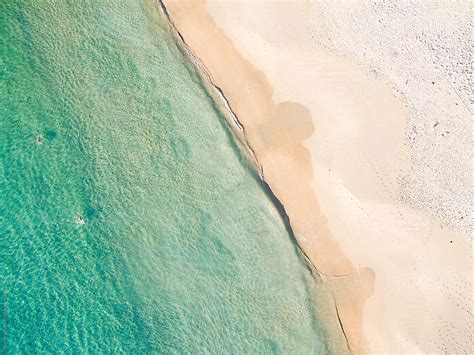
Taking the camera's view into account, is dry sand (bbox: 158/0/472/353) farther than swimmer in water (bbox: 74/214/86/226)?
No

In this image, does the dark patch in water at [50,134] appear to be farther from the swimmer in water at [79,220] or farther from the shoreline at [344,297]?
the shoreline at [344,297]

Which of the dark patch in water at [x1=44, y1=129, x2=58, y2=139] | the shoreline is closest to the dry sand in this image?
the shoreline

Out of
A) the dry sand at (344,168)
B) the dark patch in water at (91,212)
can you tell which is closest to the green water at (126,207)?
the dark patch in water at (91,212)

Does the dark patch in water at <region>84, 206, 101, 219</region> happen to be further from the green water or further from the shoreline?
the shoreline

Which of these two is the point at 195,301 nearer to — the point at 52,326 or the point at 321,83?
the point at 52,326

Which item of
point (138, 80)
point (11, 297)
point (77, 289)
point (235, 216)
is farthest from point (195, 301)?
point (138, 80)

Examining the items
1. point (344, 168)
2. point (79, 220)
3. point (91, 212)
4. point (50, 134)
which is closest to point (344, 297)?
point (344, 168)
